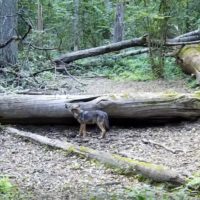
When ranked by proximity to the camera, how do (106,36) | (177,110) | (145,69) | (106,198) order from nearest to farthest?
(106,198), (177,110), (145,69), (106,36)

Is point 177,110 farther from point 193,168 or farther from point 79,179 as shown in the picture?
point 79,179

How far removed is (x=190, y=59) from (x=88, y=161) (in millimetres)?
7483

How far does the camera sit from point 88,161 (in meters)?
6.32

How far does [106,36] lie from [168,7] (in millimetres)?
13259

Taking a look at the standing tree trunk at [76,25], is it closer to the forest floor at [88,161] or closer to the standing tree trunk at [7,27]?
the standing tree trunk at [7,27]

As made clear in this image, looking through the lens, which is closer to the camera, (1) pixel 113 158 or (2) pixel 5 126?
(1) pixel 113 158

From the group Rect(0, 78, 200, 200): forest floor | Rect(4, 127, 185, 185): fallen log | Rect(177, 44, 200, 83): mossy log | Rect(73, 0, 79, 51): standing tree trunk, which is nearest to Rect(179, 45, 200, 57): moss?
Rect(177, 44, 200, 83): mossy log

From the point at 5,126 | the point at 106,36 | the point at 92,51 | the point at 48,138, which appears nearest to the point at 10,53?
the point at 92,51

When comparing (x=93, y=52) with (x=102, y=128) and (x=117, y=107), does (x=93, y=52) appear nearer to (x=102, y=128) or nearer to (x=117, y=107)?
(x=117, y=107)

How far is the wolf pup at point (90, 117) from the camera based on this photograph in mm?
7688

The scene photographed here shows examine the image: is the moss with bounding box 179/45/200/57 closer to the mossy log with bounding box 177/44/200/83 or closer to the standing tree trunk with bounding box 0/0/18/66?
the mossy log with bounding box 177/44/200/83

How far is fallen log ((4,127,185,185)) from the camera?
17.1ft

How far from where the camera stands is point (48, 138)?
743 centimetres

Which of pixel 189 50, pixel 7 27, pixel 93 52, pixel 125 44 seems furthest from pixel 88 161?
pixel 93 52
